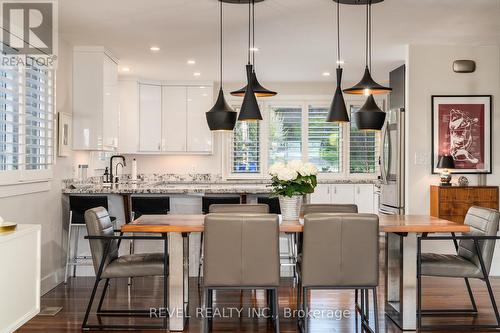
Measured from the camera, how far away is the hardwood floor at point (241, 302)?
3.79 meters

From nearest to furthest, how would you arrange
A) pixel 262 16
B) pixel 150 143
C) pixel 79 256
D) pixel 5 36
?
pixel 5 36 < pixel 262 16 < pixel 79 256 < pixel 150 143

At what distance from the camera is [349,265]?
3240 mm

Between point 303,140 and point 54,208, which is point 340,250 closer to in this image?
point 54,208

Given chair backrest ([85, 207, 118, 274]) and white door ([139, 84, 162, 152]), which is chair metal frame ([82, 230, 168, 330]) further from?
white door ([139, 84, 162, 152])

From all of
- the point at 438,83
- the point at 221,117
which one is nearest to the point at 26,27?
the point at 221,117

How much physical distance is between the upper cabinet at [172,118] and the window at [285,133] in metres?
1.04

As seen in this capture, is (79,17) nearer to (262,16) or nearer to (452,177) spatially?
(262,16)

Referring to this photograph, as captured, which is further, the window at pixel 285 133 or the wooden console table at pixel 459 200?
the window at pixel 285 133

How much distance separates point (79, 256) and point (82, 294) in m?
0.81

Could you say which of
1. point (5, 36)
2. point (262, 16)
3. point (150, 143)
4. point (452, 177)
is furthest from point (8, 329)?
point (150, 143)

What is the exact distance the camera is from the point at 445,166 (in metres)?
5.44

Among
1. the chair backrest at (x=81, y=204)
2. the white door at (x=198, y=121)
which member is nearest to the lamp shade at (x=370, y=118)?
the chair backrest at (x=81, y=204)

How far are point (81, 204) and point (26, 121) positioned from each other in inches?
45.2

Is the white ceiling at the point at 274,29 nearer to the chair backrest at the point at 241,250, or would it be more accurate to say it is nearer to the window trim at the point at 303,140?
the window trim at the point at 303,140
